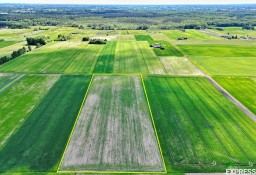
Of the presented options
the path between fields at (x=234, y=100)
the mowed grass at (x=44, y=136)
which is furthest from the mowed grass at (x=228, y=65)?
the mowed grass at (x=44, y=136)

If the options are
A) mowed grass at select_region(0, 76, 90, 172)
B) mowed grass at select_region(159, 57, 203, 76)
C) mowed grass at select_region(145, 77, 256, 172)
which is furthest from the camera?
mowed grass at select_region(159, 57, 203, 76)

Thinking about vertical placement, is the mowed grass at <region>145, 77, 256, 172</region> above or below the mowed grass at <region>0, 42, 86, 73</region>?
below

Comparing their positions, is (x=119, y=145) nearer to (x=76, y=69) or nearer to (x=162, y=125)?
(x=162, y=125)

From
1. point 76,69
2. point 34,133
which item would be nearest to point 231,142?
point 34,133

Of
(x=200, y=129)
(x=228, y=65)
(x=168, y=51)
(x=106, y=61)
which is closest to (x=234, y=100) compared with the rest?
(x=200, y=129)

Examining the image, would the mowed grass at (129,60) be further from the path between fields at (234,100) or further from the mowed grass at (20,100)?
the mowed grass at (20,100)

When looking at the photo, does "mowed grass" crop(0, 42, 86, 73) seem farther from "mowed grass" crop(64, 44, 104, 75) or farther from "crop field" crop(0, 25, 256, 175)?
"mowed grass" crop(64, 44, 104, 75)
